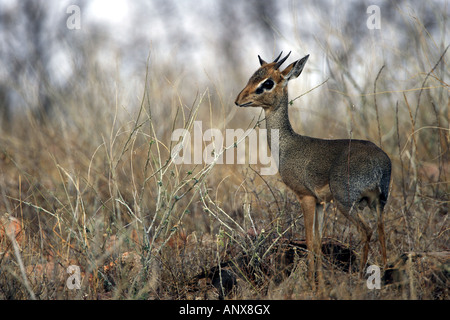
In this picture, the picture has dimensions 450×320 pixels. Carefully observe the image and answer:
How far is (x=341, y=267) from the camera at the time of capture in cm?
424

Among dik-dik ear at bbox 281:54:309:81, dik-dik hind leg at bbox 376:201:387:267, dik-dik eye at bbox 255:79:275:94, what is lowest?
dik-dik hind leg at bbox 376:201:387:267

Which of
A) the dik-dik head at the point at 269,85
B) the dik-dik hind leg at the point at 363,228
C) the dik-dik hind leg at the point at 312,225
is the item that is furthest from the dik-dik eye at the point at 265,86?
the dik-dik hind leg at the point at 363,228

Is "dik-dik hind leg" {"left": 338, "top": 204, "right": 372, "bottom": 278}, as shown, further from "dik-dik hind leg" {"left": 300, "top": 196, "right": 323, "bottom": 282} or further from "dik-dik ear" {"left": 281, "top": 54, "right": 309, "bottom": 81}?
"dik-dik ear" {"left": 281, "top": 54, "right": 309, "bottom": 81}

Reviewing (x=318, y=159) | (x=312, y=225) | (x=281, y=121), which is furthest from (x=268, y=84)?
(x=312, y=225)


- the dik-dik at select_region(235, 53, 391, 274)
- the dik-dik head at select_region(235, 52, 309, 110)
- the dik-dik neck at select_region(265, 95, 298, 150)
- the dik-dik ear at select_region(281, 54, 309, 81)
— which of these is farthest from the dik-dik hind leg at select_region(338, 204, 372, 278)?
the dik-dik ear at select_region(281, 54, 309, 81)

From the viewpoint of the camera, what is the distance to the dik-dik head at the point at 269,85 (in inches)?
179

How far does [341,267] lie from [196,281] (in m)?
1.17

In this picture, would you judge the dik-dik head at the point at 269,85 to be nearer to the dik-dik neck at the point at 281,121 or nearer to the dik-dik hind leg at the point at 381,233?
the dik-dik neck at the point at 281,121

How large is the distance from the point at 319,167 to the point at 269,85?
867 mm

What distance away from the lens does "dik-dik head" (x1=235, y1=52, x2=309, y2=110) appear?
4555mm

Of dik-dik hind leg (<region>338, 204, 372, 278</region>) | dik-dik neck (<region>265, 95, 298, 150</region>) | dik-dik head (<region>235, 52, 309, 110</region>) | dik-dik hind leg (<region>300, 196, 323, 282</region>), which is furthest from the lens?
dik-dik neck (<region>265, 95, 298, 150</region>)
